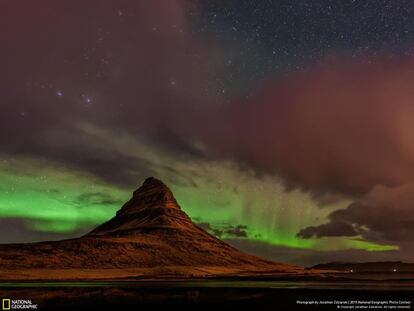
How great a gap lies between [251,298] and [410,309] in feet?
65.5

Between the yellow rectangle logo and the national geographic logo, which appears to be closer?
the yellow rectangle logo

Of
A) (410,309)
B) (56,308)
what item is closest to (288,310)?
(410,309)

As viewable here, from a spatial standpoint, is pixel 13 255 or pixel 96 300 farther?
pixel 13 255

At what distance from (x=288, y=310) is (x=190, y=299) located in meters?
15.2

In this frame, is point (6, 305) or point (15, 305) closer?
point (6, 305)

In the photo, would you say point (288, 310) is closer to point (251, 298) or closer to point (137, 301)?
point (251, 298)

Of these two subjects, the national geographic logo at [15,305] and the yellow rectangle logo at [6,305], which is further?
the national geographic logo at [15,305]

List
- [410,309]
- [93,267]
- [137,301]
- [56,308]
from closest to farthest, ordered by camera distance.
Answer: [410,309]
[56,308]
[137,301]
[93,267]

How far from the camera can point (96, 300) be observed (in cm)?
5466

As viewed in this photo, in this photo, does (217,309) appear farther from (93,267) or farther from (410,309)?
(93,267)

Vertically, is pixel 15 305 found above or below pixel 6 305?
below

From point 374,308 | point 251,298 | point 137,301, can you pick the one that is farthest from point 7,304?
point 374,308

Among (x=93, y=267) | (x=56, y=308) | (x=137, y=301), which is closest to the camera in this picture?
(x=56, y=308)

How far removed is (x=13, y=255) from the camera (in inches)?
7539
